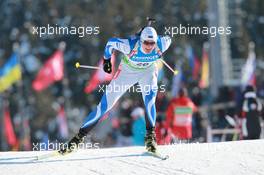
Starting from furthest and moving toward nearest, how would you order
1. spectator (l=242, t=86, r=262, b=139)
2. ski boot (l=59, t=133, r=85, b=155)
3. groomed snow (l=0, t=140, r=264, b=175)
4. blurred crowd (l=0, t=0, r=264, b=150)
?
blurred crowd (l=0, t=0, r=264, b=150) → spectator (l=242, t=86, r=262, b=139) → ski boot (l=59, t=133, r=85, b=155) → groomed snow (l=0, t=140, r=264, b=175)

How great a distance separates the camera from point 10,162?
975 cm

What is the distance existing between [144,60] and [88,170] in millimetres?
1528

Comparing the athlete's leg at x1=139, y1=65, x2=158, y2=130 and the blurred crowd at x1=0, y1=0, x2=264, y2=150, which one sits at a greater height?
the blurred crowd at x1=0, y1=0, x2=264, y2=150

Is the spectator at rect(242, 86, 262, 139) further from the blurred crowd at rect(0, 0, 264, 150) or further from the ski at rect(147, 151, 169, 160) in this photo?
the blurred crowd at rect(0, 0, 264, 150)

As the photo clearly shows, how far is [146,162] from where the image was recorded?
9.66 meters

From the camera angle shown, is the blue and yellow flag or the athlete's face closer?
the athlete's face

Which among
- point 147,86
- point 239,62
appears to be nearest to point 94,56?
point 239,62

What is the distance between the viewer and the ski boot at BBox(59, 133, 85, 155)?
9992mm

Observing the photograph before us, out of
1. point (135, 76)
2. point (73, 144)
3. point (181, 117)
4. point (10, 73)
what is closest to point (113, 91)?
point (135, 76)

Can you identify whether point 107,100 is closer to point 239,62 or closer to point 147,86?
point 147,86

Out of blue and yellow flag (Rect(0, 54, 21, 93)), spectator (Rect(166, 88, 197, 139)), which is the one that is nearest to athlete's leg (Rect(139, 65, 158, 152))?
spectator (Rect(166, 88, 197, 139))

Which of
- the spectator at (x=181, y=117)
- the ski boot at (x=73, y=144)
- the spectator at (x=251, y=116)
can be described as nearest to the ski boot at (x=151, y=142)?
the ski boot at (x=73, y=144)

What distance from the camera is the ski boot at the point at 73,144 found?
9.99 meters

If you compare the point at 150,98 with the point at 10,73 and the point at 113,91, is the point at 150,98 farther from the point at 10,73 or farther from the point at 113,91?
the point at 10,73
